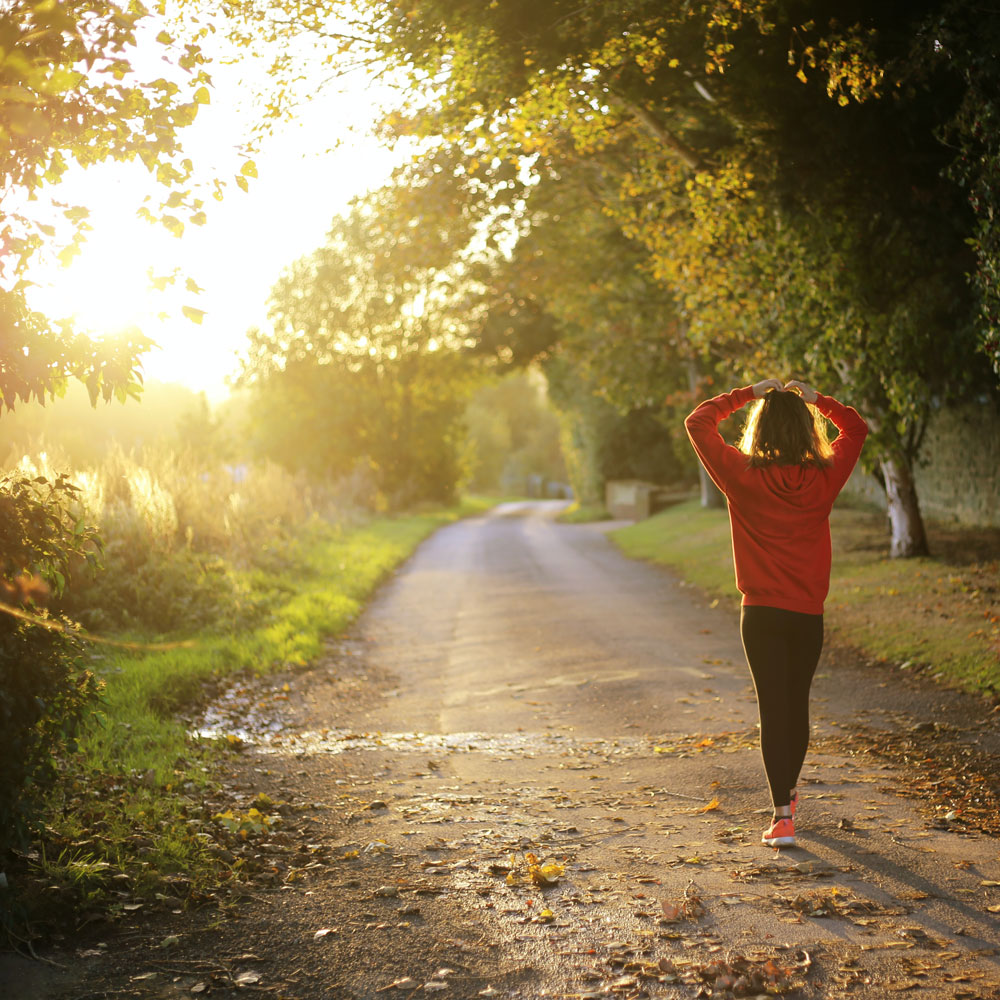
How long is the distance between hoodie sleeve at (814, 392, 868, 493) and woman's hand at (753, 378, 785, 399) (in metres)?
0.26

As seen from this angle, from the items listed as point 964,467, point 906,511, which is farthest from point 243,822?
point 964,467

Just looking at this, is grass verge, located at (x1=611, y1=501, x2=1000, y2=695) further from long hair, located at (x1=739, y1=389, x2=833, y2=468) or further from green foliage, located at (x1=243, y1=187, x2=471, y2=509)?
green foliage, located at (x1=243, y1=187, x2=471, y2=509)

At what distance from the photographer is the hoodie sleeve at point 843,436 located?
534 cm

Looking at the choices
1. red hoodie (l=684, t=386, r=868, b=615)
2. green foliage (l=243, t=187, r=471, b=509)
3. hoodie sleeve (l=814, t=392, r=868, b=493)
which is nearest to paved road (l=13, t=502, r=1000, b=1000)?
red hoodie (l=684, t=386, r=868, b=615)

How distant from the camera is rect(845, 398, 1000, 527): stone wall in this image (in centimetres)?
1736

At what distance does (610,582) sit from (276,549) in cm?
569

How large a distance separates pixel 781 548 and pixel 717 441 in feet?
2.05

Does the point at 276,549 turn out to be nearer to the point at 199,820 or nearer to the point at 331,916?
the point at 199,820

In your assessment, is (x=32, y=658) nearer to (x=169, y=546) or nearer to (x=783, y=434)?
(x=783, y=434)

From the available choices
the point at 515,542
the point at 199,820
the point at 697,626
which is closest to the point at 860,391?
the point at 697,626

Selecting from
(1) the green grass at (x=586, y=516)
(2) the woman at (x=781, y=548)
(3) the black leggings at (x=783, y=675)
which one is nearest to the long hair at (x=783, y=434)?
(2) the woman at (x=781, y=548)

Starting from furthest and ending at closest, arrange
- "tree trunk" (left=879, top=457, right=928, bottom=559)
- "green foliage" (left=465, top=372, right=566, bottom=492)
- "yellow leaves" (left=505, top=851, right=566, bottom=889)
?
1. "green foliage" (left=465, top=372, right=566, bottom=492)
2. "tree trunk" (left=879, top=457, right=928, bottom=559)
3. "yellow leaves" (left=505, top=851, right=566, bottom=889)

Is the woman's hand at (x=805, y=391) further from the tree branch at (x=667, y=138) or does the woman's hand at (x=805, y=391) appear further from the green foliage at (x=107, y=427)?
the tree branch at (x=667, y=138)

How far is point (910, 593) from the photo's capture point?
13.0 metres
